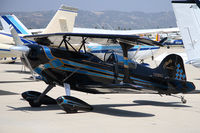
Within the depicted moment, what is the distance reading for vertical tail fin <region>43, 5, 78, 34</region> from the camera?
25.7 m

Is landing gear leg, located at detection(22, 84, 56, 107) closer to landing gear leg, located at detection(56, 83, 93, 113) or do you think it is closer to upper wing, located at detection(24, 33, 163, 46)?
landing gear leg, located at detection(56, 83, 93, 113)

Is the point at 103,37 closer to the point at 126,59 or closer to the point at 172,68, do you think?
the point at 126,59

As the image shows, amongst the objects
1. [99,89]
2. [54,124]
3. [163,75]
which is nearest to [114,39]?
[99,89]

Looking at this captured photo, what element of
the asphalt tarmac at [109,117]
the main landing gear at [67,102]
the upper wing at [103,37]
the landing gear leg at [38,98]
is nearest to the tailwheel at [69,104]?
the main landing gear at [67,102]

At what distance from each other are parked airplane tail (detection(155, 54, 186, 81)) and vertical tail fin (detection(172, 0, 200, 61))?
213 centimetres

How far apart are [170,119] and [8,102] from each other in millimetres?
5270

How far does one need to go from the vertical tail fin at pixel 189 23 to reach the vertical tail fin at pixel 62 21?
13.4 meters

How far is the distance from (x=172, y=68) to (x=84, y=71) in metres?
3.06

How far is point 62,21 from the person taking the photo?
26.5m

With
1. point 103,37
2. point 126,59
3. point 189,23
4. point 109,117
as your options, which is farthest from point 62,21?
point 109,117

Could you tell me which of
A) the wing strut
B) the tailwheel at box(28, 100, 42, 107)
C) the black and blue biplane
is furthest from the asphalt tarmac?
the wing strut

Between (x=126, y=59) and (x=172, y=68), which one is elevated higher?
(x=126, y=59)

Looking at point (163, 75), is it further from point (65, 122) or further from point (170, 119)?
point (65, 122)

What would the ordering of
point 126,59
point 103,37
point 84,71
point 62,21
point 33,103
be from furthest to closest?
point 62,21 → point 33,103 → point 126,59 → point 84,71 → point 103,37
